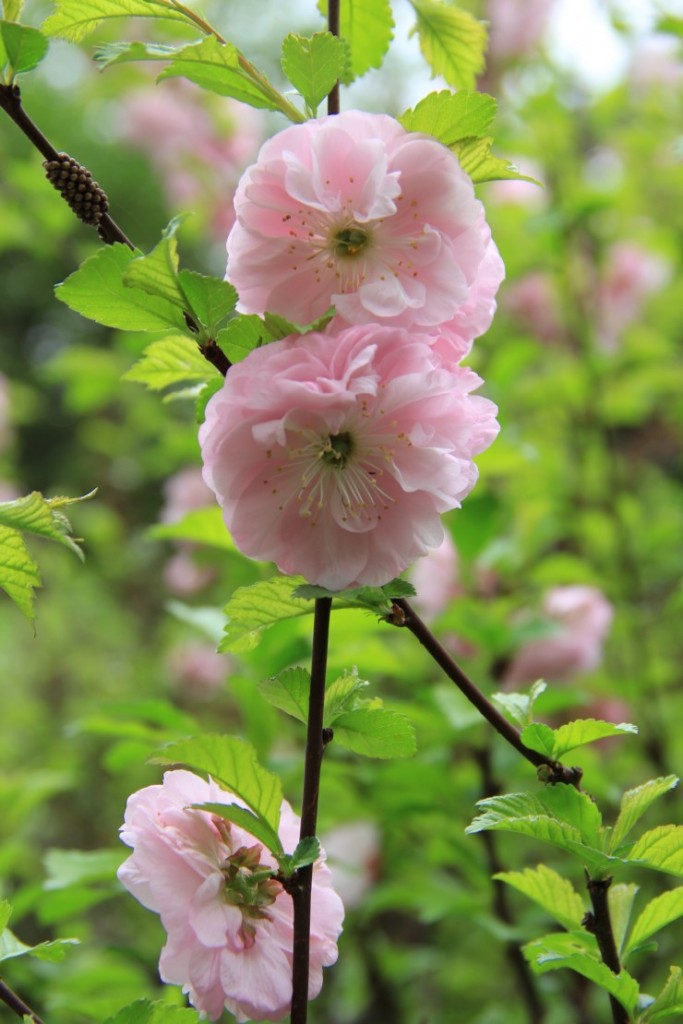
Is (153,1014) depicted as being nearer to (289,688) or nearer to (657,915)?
(289,688)

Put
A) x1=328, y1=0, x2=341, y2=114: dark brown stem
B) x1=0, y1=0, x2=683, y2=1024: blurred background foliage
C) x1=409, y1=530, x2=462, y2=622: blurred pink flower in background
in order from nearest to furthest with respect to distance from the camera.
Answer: x1=328, y1=0, x2=341, y2=114: dark brown stem, x1=0, y1=0, x2=683, y2=1024: blurred background foliage, x1=409, y1=530, x2=462, y2=622: blurred pink flower in background

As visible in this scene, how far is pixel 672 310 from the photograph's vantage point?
209 centimetres

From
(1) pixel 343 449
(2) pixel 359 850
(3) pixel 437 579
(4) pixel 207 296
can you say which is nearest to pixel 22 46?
(4) pixel 207 296

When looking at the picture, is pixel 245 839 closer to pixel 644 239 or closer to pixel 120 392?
pixel 644 239

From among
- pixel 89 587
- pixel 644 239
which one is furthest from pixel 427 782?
pixel 89 587

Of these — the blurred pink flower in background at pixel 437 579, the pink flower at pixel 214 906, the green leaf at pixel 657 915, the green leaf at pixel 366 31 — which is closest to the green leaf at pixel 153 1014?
the pink flower at pixel 214 906

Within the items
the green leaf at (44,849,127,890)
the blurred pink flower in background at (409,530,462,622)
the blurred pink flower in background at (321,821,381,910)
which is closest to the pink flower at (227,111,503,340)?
the green leaf at (44,849,127,890)

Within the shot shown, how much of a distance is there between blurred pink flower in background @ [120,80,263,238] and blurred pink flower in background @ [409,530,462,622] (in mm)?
1005

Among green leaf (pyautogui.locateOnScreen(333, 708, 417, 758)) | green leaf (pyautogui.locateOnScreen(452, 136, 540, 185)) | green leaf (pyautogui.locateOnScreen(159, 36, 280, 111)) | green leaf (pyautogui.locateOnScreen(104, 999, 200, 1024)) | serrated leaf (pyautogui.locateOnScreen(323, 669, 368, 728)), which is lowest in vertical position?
green leaf (pyautogui.locateOnScreen(104, 999, 200, 1024))

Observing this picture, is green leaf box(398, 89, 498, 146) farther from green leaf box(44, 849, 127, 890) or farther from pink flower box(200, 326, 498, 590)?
green leaf box(44, 849, 127, 890)

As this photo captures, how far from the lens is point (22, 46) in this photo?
1.79 feet

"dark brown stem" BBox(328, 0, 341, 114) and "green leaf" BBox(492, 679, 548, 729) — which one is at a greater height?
"dark brown stem" BBox(328, 0, 341, 114)

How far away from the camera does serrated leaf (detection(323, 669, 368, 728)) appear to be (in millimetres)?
597

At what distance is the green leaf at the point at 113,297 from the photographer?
1.74 feet
